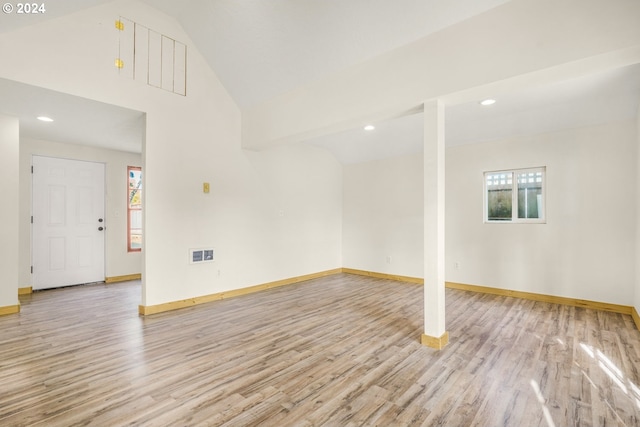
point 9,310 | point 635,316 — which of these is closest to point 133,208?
point 9,310

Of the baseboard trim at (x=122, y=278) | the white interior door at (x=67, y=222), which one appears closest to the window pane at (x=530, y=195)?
the baseboard trim at (x=122, y=278)

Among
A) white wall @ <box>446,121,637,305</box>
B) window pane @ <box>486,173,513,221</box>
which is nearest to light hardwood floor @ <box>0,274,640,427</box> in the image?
white wall @ <box>446,121,637,305</box>

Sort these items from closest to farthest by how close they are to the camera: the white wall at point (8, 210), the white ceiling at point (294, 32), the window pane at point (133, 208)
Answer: the white ceiling at point (294, 32), the white wall at point (8, 210), the window pane at point (133, 208)

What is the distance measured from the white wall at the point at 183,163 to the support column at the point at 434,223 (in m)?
3.05

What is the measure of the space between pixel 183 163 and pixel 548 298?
5.49 meters

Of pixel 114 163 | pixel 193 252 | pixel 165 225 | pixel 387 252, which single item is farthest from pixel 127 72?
pixel 387 252

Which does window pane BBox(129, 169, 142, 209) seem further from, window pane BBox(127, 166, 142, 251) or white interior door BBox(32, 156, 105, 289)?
white interior door BBox(32, 156, 105, 289)

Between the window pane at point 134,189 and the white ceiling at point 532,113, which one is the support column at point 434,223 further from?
the window pane at point 134,189

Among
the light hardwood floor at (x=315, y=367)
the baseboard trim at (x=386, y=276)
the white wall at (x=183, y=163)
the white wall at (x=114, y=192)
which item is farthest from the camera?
the baseboard trim at (x=386, y=276)

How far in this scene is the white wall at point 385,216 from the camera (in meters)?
5.74

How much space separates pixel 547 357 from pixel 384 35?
130 inches

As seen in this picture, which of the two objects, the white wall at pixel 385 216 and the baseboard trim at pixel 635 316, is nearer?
the baseboard trim at pixel 635 316

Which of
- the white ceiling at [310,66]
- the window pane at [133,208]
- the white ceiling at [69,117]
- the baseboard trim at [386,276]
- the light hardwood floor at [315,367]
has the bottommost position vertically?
the light hardwood floor at [315,367]

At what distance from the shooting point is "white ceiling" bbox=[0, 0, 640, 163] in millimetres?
2887
